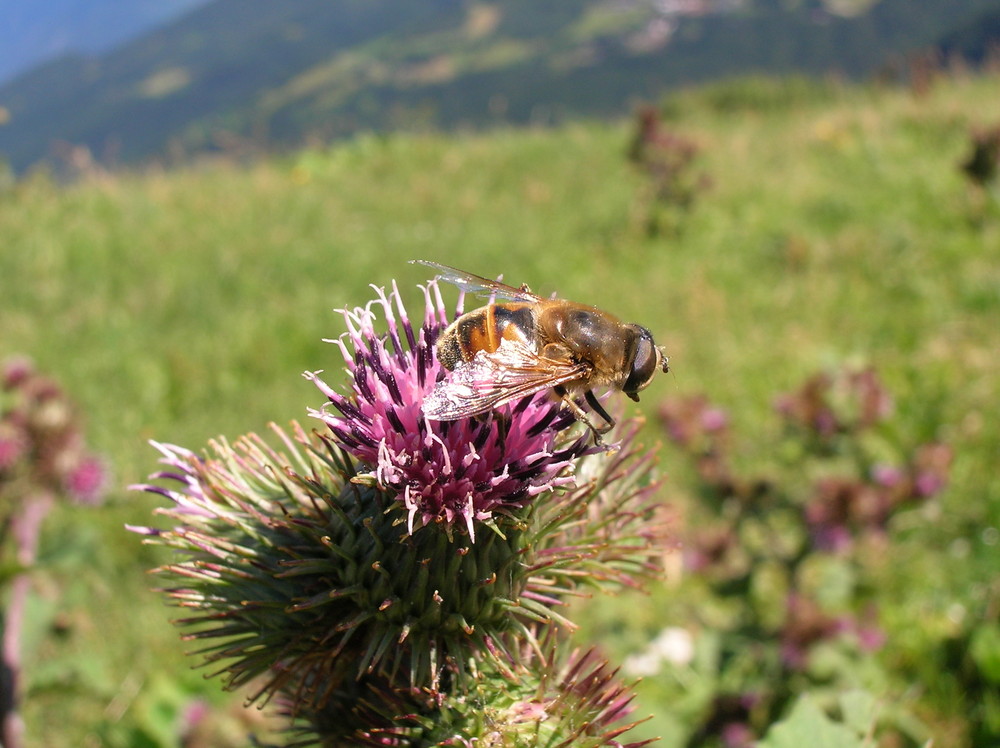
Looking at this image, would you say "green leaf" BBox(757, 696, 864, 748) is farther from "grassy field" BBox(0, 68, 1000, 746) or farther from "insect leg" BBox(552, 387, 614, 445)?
"grassy field" BBox(0, 68, 1000, 746)

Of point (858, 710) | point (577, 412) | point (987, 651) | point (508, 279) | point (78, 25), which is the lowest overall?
point (987, 651)

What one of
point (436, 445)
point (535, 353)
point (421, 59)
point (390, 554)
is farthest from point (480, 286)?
point (421, 59)

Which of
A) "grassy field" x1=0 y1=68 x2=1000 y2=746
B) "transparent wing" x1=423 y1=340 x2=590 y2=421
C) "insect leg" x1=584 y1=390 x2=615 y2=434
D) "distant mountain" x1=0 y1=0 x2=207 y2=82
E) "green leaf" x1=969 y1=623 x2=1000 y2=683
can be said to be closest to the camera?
"transparent wing" x1=423 y1=340 x2=590 y2=421

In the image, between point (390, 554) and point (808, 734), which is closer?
point (390, 554)

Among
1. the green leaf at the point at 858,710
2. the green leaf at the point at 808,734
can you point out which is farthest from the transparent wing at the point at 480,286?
the green leaf at the point at 858,710

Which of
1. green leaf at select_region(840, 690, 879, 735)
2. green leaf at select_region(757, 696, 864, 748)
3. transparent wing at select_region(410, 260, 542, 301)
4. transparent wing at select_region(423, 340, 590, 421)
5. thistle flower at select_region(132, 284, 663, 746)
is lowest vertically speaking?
green leaf at select_region(840, 690, 879, 735)

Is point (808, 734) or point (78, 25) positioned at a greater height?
point (78, 25)

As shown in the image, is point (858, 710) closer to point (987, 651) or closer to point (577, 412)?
point (577, 412)

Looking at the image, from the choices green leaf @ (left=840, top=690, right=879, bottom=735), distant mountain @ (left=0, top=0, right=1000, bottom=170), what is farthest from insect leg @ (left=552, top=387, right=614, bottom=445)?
distant mountain @ (left=0, top=0, right=1000, bottom=170)
